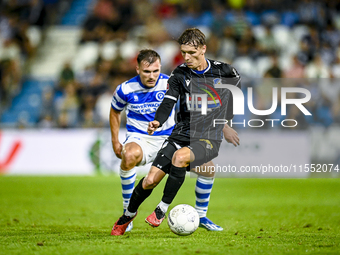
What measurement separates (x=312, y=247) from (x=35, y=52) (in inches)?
653

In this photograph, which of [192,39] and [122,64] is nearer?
[192,39]

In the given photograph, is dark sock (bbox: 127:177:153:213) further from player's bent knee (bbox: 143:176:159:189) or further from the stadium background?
the stadium background

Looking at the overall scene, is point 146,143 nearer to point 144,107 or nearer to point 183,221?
point 144,107

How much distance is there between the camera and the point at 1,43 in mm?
18109

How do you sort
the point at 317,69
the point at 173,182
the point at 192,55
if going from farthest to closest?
the point at 317,69, the point at 192,55, the point at 173,182

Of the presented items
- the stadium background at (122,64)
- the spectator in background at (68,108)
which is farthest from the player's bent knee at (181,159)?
the spectator in background at (68,108)

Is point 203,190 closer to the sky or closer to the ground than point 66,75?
closer to the sky

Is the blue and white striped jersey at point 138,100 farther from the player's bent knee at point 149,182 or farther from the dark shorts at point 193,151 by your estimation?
the player's bent knee at point 149,182

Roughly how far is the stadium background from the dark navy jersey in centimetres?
625

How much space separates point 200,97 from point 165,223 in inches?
80.9

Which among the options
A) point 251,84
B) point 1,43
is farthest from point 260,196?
point 1,43

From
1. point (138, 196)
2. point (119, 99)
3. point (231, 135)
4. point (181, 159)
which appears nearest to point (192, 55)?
point (231, 135)

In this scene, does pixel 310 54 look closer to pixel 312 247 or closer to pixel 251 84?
pixel 251 84

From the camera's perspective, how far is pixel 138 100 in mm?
6254
